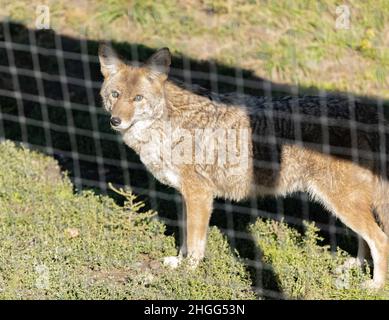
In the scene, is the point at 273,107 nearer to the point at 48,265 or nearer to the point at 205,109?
the point at 205,109

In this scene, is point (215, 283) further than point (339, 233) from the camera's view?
No

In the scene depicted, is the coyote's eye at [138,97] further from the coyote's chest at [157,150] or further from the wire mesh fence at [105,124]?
the wire mesh fence at [105,124]

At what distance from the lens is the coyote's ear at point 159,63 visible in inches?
238

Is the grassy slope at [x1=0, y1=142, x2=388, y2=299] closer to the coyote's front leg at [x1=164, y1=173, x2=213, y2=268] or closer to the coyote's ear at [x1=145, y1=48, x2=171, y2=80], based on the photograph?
the coyote's front leg at [x1=164, y1=173, x2=213, y2=268]

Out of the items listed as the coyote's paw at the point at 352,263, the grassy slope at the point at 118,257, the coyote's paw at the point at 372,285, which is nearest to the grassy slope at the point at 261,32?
the grassy slope at the point at 118,257

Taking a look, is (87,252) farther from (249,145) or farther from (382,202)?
(382,202)

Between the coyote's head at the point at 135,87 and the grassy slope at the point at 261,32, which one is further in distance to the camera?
the grassy slope at the point at 261,32

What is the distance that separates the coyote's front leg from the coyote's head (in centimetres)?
62

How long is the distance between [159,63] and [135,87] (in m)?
0.26

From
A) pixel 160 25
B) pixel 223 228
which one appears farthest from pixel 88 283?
pixel 160 25

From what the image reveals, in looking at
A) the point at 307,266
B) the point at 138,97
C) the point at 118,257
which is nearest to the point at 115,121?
the point at 138,97

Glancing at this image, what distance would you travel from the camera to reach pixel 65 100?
930cm

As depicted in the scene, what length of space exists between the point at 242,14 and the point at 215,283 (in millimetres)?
5560

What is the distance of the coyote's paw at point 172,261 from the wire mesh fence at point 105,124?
54 centimetres
